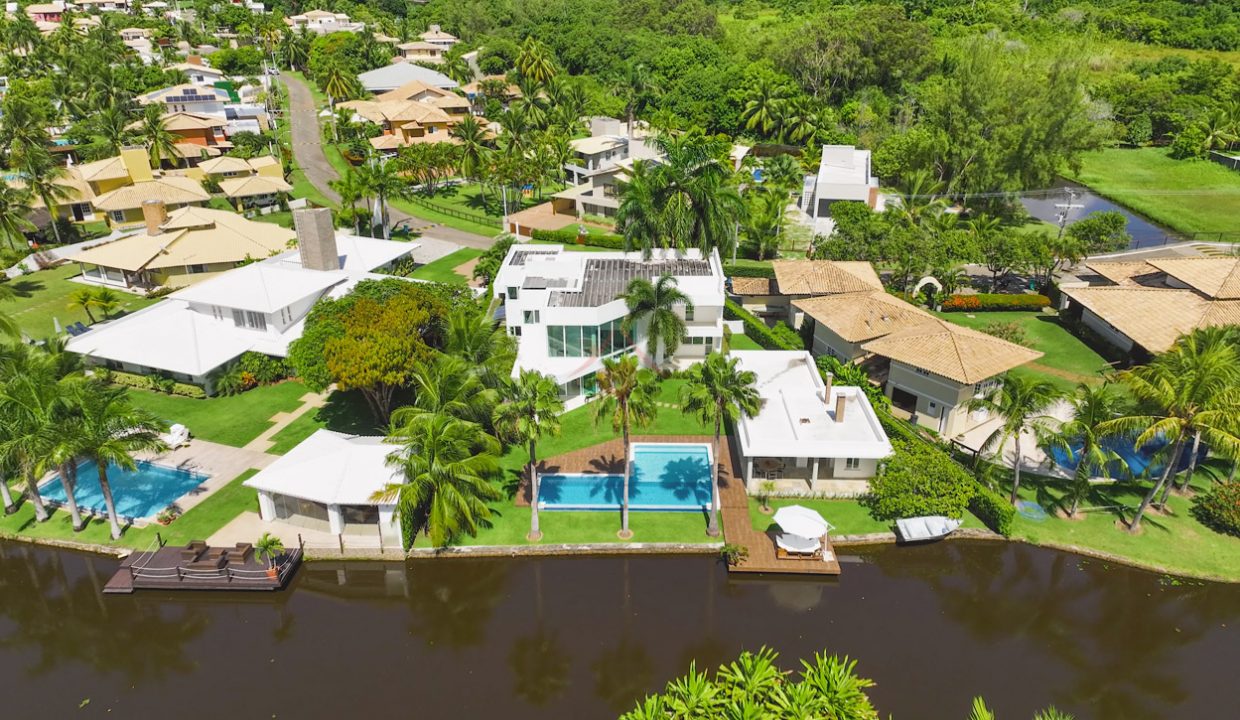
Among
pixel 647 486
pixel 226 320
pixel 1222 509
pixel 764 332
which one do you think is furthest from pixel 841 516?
pixel 226 320

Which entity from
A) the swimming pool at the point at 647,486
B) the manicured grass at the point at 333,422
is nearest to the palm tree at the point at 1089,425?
the swimming pool at the point at 647,486

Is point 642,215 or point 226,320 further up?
point 642,215

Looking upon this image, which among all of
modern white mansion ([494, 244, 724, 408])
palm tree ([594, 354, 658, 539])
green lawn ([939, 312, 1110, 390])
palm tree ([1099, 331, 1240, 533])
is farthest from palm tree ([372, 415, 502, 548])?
green lawn ([939, 312, 1110, 390])

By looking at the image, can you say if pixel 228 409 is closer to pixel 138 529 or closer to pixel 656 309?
pixel 138 529

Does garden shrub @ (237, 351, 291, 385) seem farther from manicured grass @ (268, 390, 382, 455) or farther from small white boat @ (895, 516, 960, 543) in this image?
small white boat @ (895, 516, 960, 543)

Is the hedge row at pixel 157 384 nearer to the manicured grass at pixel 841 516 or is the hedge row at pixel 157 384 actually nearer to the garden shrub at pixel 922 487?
the manicured grass at pixel 841 516

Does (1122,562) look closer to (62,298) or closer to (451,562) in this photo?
(451,562)

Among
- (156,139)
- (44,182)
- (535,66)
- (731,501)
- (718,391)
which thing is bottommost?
(731,501)
